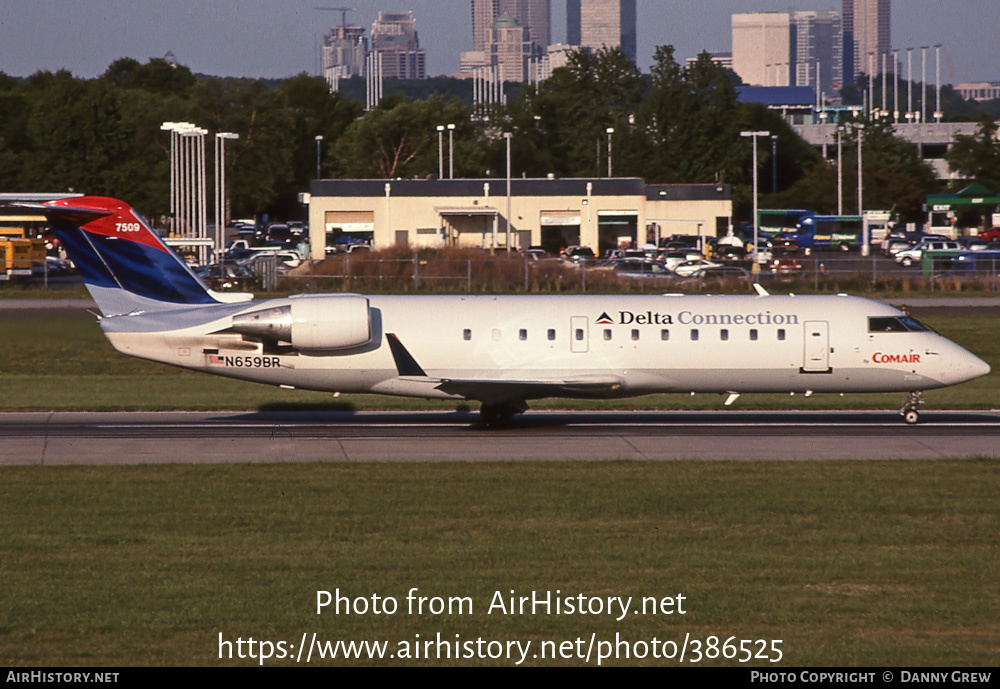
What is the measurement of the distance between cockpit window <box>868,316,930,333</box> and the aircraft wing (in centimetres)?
587

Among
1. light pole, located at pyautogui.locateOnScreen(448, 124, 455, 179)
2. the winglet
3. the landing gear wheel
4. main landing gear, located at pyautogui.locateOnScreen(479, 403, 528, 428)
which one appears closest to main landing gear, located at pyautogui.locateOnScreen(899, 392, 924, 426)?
main landing gear, located at pyautogui.locateOnScreen(479, 403, 528, 428)

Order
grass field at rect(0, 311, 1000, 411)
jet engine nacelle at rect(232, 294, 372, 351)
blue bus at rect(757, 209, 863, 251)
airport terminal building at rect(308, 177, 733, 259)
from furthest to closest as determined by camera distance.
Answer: blue bus at rect(757, 209, 863, 251), airport terminal building at rect(308, 177, 733, 259), grass field at rect(0, 311, 1000, 411), jet engine nacelle at rect(232, 294, 372, 351)

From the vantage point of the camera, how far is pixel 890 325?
27.2 m

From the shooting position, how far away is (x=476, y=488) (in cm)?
2027

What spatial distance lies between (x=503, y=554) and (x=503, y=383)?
10178 millimetres

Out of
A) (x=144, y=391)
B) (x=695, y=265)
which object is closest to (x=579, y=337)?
(x=144, y=391)

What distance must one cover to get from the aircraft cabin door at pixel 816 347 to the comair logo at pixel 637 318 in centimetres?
304

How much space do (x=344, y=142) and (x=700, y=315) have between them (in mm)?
108243

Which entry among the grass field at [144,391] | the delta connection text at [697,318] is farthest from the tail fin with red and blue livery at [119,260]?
the delta connection text at [697,318]

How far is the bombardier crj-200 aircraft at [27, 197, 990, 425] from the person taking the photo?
2594 cm

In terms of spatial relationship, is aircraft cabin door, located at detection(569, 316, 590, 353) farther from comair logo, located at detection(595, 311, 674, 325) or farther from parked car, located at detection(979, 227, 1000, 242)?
parked car, located at detection(979, 227, 1000, 242)

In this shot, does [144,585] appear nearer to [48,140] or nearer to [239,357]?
[239,357]

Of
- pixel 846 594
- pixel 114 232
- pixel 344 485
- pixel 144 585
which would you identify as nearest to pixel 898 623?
pixel 846 594

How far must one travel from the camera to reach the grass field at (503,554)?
12695 mm
